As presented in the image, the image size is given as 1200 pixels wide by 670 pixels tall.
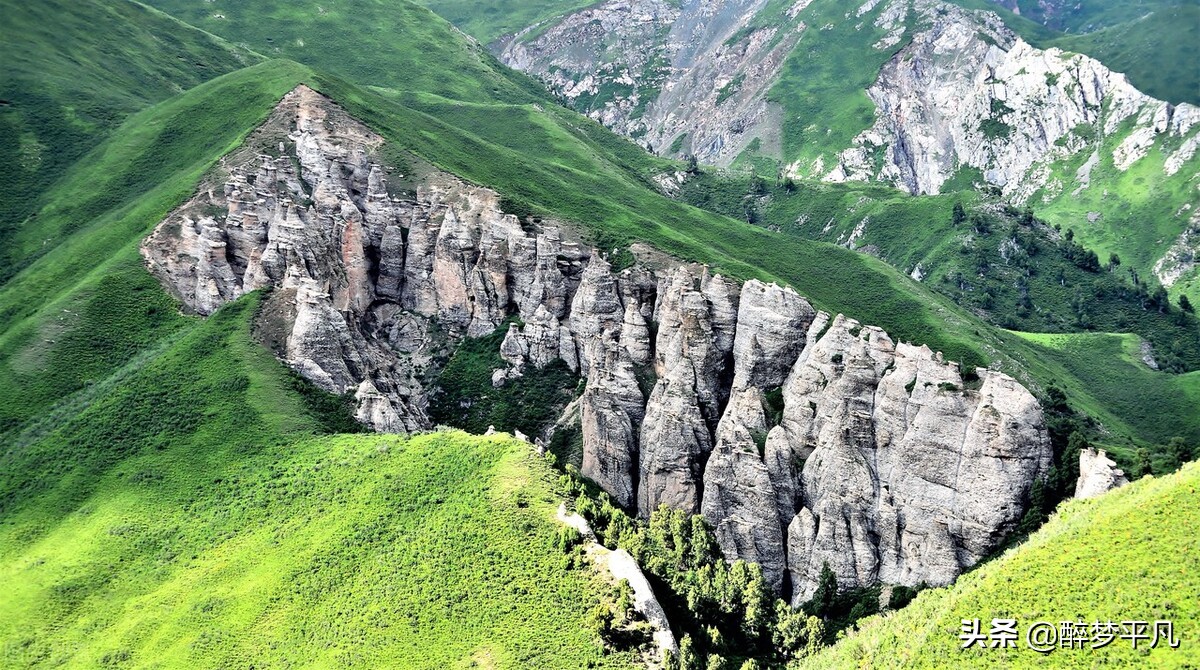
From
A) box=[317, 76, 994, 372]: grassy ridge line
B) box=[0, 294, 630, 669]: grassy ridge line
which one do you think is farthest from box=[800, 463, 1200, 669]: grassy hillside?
box=[317, 76, 994, 372]: grassy ridge line

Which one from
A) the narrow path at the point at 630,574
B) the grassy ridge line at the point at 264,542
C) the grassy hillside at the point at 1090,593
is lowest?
the grassy ridge line at the point at 264,542

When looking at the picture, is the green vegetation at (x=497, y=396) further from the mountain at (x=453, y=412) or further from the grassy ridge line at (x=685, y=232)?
the grassy ridge line at (x=685, y=232)

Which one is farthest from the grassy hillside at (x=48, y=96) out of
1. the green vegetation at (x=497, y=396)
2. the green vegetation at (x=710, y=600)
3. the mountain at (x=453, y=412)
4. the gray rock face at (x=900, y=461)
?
the gray rock face at (x=900, y=461)

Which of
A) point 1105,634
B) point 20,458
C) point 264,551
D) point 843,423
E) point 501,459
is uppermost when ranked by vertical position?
Answer: point 1105,634

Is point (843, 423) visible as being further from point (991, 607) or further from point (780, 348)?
point (991, 607)

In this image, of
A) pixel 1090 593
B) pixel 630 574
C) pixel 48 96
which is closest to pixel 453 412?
pixel 630 574

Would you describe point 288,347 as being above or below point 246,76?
below

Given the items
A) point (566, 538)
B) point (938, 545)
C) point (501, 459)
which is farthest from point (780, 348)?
point (566, 538)
